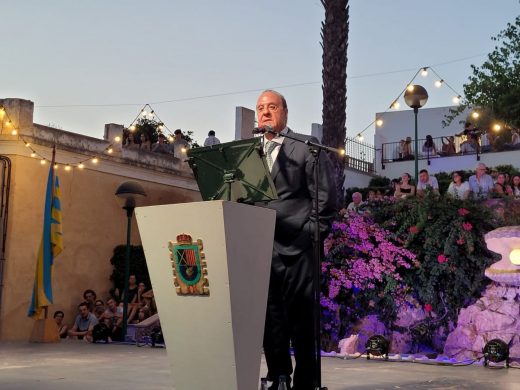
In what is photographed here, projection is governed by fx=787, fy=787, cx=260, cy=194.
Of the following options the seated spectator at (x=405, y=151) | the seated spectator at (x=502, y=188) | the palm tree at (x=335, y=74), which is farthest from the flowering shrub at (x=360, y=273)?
the seated spectator at (x=405, y=151)

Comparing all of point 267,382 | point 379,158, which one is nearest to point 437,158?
point 379,158

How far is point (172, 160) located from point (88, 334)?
629 centimetres

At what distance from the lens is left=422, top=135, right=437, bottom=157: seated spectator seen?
2714cm

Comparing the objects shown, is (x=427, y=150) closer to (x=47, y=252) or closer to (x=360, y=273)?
(x=47, y=252)

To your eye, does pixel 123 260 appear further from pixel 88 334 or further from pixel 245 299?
pixel 245 299

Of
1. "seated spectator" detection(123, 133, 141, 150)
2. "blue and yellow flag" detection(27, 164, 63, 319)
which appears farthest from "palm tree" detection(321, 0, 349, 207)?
"seated spectator" detection(123, 133, 141, 150)

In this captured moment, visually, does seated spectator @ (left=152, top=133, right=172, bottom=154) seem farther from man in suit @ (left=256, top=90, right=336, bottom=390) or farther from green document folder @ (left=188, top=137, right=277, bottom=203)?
green document folder @ (left=188, top=137, right=277, bottom=203)

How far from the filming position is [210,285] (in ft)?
12.1

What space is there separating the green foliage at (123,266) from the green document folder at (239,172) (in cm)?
1237

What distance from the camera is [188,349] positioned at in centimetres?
384

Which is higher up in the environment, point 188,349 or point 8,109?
point 8,109

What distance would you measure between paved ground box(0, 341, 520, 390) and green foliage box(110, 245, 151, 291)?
7.39 metres

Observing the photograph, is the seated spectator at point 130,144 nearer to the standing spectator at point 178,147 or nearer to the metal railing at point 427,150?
the standing spectator at point 178,147

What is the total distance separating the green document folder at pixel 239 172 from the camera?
164 inches
